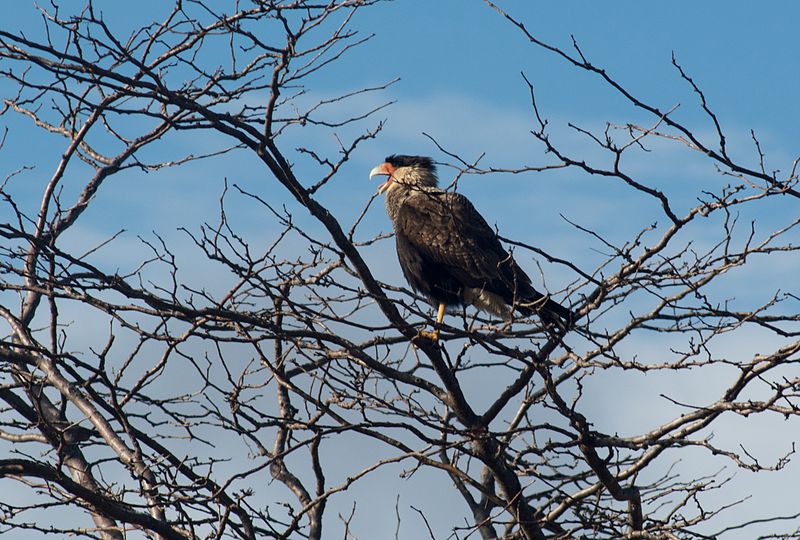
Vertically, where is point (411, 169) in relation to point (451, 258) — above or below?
above

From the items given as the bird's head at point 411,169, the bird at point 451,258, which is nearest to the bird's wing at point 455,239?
the bird at point 451,258

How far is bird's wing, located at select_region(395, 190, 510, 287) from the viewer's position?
22.0 ft

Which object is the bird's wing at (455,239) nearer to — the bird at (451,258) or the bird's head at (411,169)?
the bird at (451,258)

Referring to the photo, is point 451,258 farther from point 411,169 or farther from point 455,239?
point 411,169

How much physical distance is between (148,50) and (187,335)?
7.53 feet

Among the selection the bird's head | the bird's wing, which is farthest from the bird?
the bird's head

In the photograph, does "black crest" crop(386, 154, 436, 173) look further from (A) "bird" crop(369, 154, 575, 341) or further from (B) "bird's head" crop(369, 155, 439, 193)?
(A) "bird" crop(369, 154, 575, 341)

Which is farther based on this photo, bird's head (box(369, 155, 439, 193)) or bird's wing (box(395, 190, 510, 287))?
bird's head (box(369, 155, 439, 193))

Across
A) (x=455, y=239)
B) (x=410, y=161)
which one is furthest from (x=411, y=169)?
(x=455, y=239)

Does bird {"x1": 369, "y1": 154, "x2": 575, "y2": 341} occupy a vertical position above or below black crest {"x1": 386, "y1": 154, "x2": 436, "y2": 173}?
below

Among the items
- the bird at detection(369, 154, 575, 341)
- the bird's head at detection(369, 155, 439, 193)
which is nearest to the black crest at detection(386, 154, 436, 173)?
the bird's head at detection(369, 155, 439, 193)

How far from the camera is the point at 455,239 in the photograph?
6793 millimetres

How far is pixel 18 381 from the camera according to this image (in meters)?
6.14

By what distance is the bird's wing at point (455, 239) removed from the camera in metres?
6.70
